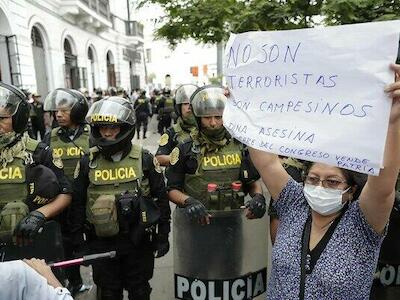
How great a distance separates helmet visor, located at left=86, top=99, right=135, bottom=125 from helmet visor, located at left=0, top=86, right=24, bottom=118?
0.46m

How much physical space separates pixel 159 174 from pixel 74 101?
1727 mm

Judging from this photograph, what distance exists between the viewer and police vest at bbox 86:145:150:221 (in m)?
2.58

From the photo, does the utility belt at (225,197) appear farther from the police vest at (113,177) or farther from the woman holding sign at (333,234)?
the woman holding sign at (333,234)

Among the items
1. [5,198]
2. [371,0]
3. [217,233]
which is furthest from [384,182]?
[371,0]

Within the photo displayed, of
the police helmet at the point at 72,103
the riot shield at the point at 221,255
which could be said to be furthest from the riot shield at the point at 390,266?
the police helmet at the point at 72,103

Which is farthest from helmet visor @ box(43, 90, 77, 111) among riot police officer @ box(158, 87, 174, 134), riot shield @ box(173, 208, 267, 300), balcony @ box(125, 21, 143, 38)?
balcony @ box(125, 21, 143, 38)

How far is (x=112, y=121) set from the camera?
260 cm

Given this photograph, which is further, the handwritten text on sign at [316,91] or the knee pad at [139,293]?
the knee pad at [139,293]

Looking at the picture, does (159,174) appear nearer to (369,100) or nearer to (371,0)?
(369,100)

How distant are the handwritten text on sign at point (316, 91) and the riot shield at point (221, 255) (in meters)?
0.87

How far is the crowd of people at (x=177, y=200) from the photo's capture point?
1.59 m

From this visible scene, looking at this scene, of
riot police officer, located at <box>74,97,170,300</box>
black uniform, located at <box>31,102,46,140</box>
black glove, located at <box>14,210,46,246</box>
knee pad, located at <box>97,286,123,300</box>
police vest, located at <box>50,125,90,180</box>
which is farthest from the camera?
black uniform, located at <box>31,102,46,140</box>

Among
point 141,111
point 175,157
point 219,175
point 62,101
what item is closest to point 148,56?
point 141,111

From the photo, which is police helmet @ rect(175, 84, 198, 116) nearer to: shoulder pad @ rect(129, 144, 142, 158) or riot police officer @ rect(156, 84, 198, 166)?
riot police officer @ rect(156, 84, 198, 166)
